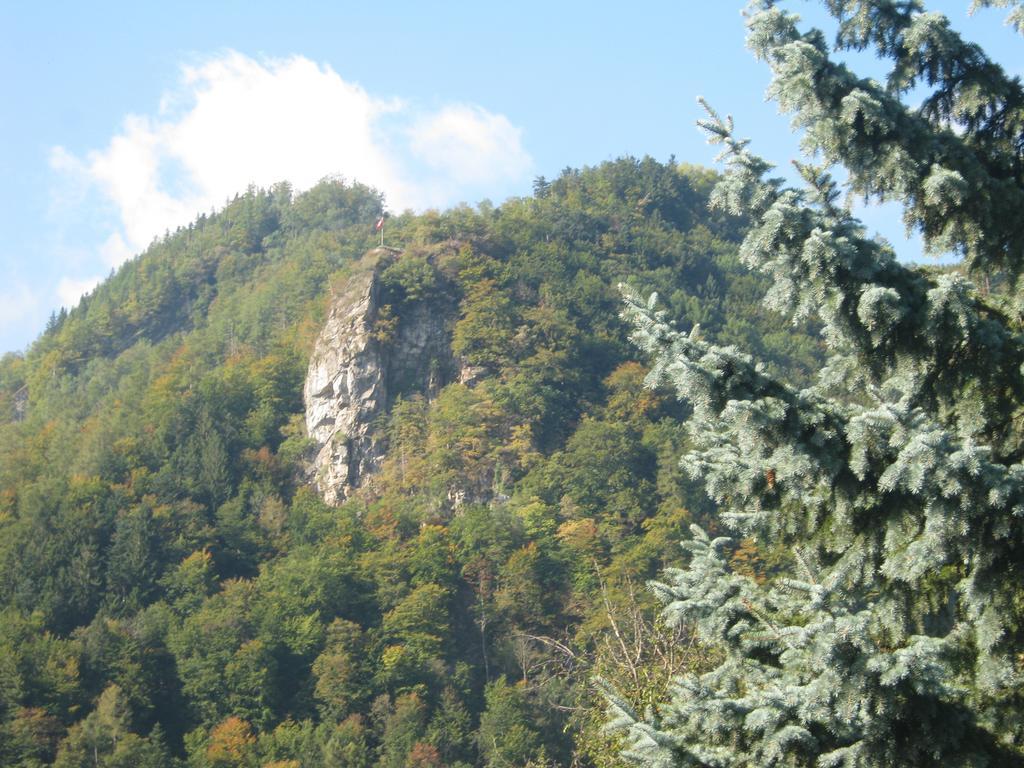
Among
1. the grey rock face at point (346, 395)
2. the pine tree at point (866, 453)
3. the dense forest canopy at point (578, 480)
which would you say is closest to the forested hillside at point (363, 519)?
the dense forest canopy at point (578, 480)

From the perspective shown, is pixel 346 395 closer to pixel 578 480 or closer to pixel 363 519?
pixel 363 519

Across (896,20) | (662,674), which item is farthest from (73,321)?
(896,20)

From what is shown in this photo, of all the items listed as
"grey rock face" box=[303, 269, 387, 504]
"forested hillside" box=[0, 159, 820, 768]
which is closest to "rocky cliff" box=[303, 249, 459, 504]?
"grey rock face" box=[303, 269, 387, 504]

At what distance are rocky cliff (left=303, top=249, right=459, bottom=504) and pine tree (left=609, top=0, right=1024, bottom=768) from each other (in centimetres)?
6687

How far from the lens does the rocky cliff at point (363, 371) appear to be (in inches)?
2931

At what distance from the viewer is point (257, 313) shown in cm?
9638

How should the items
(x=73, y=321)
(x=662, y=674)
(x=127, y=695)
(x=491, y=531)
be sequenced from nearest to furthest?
(x=662, y=674) < (x=127, y=695) < (x=491, y=531) < (x=73, y=321)

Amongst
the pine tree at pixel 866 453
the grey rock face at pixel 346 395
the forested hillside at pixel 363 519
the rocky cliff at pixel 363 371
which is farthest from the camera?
the rocky cliff at pixel 363 371

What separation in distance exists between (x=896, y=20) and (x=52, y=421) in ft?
280

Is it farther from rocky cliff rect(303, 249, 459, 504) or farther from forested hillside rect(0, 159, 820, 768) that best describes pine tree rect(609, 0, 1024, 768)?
rocky cliff rect(303, 249, 459, 504)

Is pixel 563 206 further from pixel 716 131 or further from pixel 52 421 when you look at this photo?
pixel 716 131

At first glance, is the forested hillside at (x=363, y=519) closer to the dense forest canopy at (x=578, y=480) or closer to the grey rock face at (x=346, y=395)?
the dense forest canopy at (x=578, y=480)

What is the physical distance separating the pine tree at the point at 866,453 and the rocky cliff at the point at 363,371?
219ft

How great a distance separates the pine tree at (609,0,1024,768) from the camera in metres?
5.91
